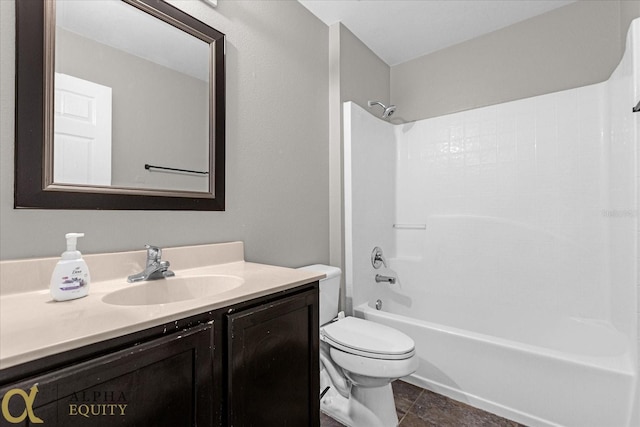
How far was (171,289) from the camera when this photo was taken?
1.05 m

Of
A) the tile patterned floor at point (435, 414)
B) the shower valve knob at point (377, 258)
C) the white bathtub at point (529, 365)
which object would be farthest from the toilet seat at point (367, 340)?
the shower valve knob at point (377, 258)

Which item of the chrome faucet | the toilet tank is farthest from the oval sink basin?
the toilet tank

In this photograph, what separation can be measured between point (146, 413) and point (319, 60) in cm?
204

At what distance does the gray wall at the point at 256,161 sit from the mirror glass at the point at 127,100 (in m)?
0.12

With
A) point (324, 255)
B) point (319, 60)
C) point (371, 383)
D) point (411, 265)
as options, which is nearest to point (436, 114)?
point (319, 60)

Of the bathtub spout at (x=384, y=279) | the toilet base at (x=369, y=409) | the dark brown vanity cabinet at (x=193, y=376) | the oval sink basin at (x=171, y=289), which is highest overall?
the oval sink basin at (x=171, y=289)

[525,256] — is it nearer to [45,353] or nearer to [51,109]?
[45,353]

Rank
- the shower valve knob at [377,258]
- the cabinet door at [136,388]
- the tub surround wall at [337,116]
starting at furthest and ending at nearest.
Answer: the shower valve knob at [377,258] < the tub surround wall at [337,116] < the cabinet door at [136,388]

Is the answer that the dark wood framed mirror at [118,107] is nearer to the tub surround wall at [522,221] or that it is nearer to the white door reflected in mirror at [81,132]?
the white door reflected in mirror at [81,132]

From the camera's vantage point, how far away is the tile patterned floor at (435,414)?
61.9 inches

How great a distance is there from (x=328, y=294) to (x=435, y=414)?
871mm

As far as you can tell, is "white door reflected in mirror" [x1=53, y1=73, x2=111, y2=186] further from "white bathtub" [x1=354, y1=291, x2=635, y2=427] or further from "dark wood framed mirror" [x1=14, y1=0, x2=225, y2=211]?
"white bathtub" [x1=354, y1=291, x2=635, y2=427]

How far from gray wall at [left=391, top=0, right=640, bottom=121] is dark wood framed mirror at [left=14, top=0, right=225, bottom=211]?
1834 mm

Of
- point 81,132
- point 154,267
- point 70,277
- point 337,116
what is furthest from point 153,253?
point 337,116
